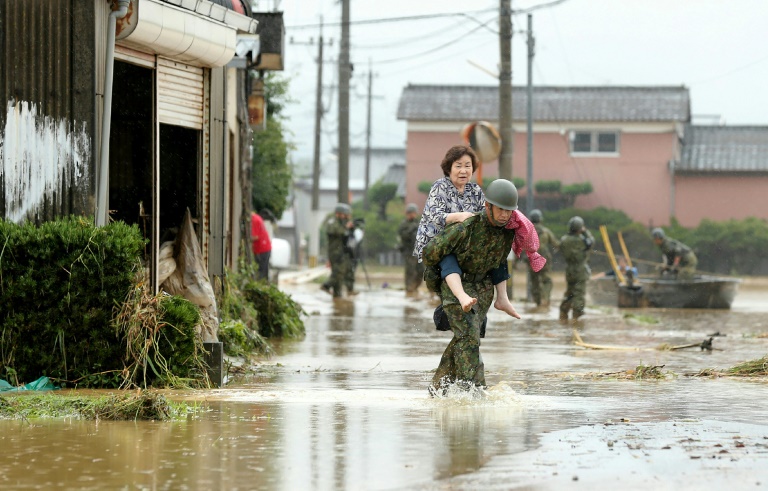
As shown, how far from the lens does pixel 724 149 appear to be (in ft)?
171

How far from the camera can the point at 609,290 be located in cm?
2522

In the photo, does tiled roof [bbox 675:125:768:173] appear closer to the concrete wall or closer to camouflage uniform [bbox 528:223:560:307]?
the concrete wall

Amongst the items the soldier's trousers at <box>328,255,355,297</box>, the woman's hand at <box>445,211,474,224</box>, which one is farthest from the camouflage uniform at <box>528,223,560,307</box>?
the woman's hand at <box>445,211,474,224</box>

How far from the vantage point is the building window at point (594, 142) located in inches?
2036

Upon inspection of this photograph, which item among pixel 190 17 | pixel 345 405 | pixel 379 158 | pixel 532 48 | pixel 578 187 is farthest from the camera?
pixel 379 158

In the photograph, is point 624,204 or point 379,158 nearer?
point 624,204

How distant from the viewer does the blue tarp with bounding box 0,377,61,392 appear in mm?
8828

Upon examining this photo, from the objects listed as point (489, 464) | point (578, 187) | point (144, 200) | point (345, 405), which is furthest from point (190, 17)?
point (578, 187)

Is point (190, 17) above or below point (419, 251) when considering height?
above

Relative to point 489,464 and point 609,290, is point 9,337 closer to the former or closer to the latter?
point 489,464

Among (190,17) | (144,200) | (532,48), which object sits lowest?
(144,200)

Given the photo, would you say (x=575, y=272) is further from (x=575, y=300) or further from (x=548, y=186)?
(x=548, y=186)

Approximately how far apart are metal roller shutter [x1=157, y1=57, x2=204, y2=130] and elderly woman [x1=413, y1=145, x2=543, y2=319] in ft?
12.0

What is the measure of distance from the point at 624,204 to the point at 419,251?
1703 inches
